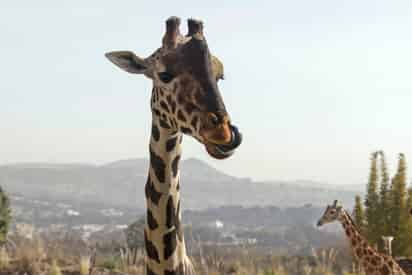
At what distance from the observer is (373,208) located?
1636 centimetres

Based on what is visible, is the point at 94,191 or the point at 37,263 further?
the point at 94,191

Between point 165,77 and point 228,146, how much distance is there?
737 millimetres

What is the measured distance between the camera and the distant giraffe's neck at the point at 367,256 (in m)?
9.75

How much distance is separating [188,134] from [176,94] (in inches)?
9.2

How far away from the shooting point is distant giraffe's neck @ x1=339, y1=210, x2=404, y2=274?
9750 mm

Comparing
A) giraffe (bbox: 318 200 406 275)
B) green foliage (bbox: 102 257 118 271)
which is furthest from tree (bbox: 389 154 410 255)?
green foliage (bbox: 102 257 118 271)

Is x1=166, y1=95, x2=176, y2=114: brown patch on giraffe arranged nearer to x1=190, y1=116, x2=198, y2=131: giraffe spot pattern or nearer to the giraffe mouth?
x1=190, y1=116, x2=198, y2=131: giraffe spot pattern

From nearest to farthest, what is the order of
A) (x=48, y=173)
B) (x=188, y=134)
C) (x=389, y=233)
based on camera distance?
(x=188, y=134)
(x=389, y=233)
(x=48, y=173)

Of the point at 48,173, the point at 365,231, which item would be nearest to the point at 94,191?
the point at 48,173

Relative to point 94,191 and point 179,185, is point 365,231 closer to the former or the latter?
point 179,185

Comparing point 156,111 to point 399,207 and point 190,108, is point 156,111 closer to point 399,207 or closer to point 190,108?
point 190,108

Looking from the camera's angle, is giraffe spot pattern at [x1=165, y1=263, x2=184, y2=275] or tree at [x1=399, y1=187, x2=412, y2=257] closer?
giraffe spot pattern at [x1=165, y1=263, x2=184, y2=275]

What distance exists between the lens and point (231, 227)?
9012 centimetres

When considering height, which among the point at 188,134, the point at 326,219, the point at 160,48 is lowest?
the point at 326,219
